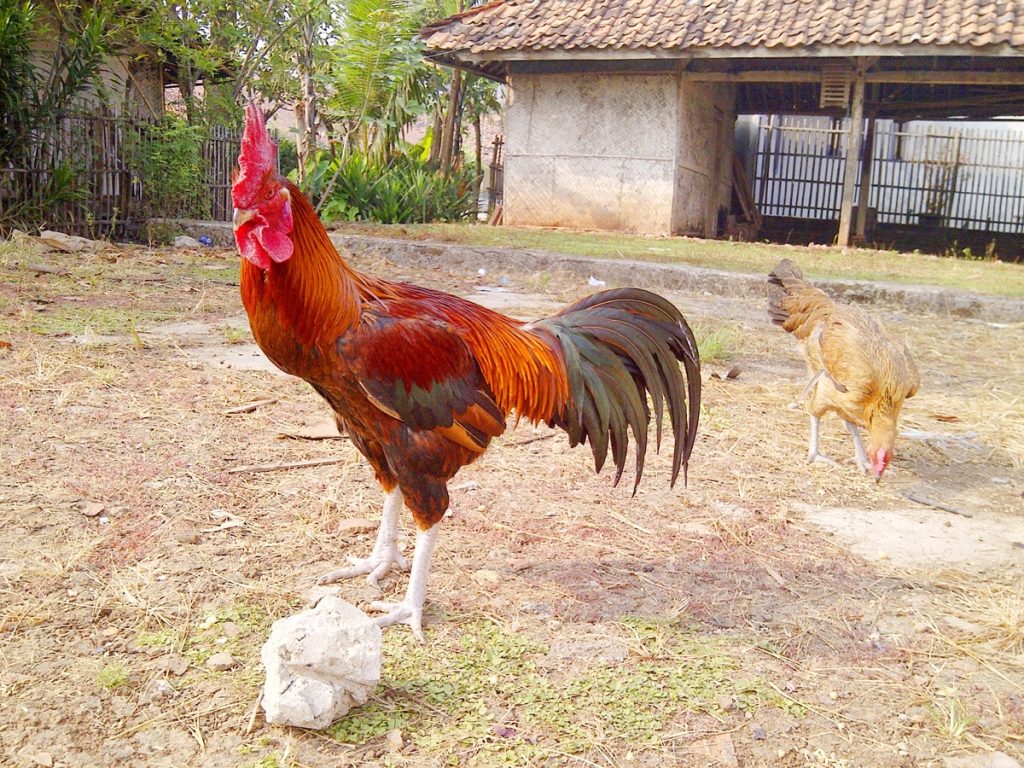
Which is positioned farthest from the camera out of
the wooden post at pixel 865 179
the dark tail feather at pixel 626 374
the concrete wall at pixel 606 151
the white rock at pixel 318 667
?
the wooden post at pixel 865 179

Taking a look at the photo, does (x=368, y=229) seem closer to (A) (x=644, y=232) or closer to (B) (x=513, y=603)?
(A) (x=644, y=232)

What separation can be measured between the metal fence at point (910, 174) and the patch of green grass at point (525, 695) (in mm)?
20226

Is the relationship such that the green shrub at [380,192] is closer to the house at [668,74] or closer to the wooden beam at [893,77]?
the house at [668,74]

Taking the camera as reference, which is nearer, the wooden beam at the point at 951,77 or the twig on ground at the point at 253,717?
the twig on ground at the point at 253,717

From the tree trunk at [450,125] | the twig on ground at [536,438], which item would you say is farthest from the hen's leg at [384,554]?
the tree trunk at [450,125]

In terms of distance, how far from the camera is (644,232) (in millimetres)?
16172

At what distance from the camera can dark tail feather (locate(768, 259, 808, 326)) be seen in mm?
5555

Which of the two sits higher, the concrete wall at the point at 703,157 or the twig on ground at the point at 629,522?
the concrete wall at the point at 703,157

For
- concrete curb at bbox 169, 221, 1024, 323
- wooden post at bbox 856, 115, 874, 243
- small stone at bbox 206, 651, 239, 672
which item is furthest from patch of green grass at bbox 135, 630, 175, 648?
wooden post at bbox 856, 115, 874, 243

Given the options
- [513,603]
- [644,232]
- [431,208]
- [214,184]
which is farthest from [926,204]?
[513,603]

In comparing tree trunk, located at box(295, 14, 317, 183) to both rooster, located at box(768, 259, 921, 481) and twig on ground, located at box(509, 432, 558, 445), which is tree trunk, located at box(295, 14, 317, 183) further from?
rooster, located at box(768, 259, 921, 481)

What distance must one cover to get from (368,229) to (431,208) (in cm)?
436

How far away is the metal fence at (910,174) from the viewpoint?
21.3 m

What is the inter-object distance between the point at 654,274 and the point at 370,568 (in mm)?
7642
